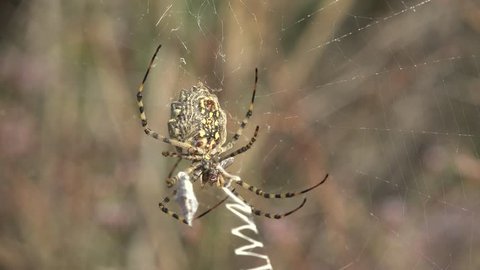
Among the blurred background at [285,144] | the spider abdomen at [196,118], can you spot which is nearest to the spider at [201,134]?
the spider abdomen at [196,118]

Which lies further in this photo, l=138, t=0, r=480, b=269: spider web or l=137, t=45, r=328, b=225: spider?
l=138, t=0, r=480, b=269: spider web

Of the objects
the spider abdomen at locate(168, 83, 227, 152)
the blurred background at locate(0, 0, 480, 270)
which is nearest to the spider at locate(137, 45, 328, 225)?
the spider abdomen at locate(168, 83, 227, 152)

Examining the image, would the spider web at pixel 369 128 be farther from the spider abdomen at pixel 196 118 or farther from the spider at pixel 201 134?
the spider abdomen at pixel 196 118

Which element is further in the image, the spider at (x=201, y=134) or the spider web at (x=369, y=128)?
the spider web at (x=369, y=128)

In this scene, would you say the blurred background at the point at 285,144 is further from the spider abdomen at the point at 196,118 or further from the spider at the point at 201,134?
the spider abdomen at the point at 196,118

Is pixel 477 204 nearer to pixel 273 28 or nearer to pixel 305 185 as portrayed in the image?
pixel 305 185

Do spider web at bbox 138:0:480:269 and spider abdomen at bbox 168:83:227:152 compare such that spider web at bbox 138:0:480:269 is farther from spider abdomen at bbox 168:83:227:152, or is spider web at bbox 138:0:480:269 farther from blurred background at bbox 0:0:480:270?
spider abdomen at bbox 168:83:227:152

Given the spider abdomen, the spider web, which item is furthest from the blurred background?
the spider abdomen

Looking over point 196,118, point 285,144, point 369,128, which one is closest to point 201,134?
point 196,118
